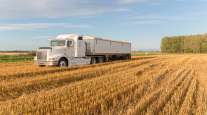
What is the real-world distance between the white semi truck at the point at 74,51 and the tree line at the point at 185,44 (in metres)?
85.2

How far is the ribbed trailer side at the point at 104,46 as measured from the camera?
1329 inches

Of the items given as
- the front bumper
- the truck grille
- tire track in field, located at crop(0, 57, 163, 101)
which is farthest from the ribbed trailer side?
tire track in field, located at crop(0, 57, 163, 101)

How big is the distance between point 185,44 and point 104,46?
9109 centimetres

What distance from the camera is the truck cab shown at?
2741 centimetres

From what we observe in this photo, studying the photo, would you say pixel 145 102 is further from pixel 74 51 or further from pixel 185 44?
pixel 185 44

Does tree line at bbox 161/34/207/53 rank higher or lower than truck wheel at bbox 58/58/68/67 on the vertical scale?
higher

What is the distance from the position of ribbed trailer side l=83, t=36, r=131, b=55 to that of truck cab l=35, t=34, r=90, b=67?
104 inches

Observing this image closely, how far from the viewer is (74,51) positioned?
→ 97.5 feet

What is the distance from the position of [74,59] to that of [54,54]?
2.47 m

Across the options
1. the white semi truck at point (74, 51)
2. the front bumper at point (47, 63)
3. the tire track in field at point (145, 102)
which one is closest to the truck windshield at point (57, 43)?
the white semi truck at point (74, 51)

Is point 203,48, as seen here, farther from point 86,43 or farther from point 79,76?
point 79,76

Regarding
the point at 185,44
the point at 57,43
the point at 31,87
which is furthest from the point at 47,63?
the point at 185,44

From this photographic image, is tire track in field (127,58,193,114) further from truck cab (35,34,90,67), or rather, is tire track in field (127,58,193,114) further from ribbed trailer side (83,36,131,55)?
ribbed trailer side (83,36,131,55)

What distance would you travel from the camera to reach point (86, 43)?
3344 centimetres
